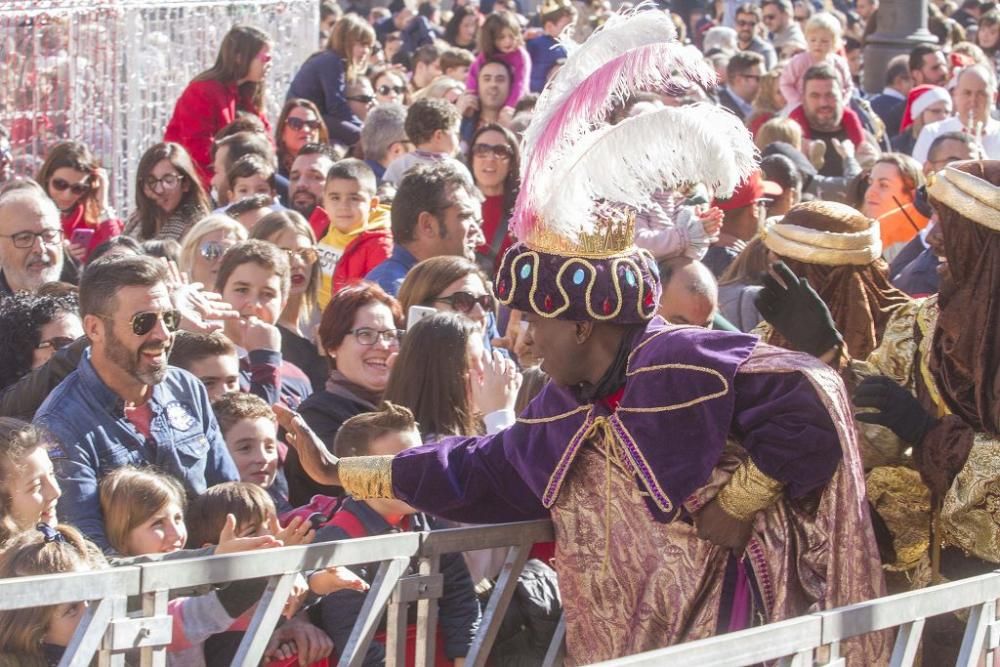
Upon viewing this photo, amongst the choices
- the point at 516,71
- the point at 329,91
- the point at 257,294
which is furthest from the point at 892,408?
the point at 516,71

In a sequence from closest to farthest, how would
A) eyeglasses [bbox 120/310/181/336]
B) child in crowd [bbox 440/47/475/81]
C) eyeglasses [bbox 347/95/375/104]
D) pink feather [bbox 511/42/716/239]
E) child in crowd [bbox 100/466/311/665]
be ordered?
pink feather [bbox 511/42/716/239] < child in crowd [bbox 100/466/311/665] < eyeglasses [bbox 120/310/181/336] < eyeglasses [bbox 347/95/375/104] < child in crowd [bbox 440/47/475/81]

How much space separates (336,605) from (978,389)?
5.49 ft

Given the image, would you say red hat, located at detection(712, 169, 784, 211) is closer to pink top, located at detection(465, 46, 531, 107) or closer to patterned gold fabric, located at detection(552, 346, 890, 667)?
pink top, located at detection(465, 46, 531, 107)

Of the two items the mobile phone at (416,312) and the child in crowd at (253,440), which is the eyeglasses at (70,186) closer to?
the mobile phone at (416,312)

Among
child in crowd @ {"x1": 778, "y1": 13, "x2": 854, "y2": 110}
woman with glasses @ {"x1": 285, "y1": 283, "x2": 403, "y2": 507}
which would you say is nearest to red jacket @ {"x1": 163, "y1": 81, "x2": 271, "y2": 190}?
woman with glasses @ {"x1": 285, "y1": 283, "x2": 403, "y2": 507}

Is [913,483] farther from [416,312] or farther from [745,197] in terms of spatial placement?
[745,197]

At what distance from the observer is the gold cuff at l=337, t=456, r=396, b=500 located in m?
3.68

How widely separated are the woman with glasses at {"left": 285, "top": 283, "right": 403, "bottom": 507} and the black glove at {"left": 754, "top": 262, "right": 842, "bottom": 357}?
1617 mm

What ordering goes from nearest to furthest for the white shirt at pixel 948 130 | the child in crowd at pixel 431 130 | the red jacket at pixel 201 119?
the child in crowd at pixel 431 130 → the red jacket at pixel 201 119 → the white shirt at pixel 948 130

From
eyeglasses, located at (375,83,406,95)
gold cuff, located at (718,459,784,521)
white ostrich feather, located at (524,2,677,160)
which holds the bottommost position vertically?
eyeglasses, located at (375,83,406,95)

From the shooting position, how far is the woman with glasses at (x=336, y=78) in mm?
10586

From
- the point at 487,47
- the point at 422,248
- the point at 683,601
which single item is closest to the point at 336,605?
the point at 683,601

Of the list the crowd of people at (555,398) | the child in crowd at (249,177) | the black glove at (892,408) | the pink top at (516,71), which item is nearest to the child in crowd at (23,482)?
the crowd of people at (555,398)

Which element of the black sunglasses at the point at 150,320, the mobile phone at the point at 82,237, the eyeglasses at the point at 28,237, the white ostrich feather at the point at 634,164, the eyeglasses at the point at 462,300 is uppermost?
the white ostrich feather at the point at 634,164
